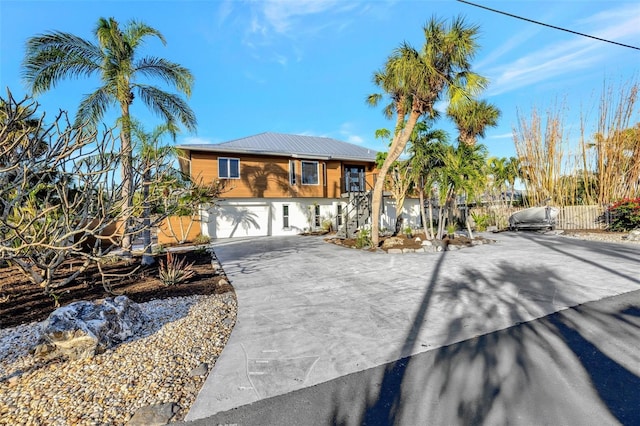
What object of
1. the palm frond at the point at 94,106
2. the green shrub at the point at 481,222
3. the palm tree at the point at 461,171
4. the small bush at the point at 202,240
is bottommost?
the small bush at the point at 202,240

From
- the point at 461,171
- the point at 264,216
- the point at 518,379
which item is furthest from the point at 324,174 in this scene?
the point at 518,379

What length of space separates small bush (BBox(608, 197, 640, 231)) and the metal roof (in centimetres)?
1242

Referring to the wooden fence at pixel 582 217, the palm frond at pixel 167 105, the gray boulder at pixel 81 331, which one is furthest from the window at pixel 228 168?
the wooden fence at pixel 582 217

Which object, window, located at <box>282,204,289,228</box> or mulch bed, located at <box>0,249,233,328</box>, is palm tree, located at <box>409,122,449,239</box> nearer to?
mulch bed, located at <box>0,249,233,328</box>

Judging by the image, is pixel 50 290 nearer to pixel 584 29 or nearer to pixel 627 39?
pixel 584 29

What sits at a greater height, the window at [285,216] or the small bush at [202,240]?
the window at [285,216]

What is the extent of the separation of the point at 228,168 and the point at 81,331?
14.3m

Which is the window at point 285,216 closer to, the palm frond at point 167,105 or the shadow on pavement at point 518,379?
the palm frond at point 167,105

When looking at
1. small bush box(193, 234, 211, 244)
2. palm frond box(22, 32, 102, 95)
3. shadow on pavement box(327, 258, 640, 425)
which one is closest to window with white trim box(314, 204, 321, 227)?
small bush box(193, 234, 211, 244)

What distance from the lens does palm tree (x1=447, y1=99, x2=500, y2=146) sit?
516 inches

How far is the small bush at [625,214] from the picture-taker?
12719 mm

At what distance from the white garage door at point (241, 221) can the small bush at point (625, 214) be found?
17951 millimetres

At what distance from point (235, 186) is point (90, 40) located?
29.5 ft

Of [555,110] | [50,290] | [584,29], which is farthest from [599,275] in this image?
[555,110]
